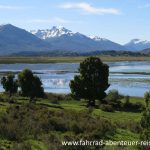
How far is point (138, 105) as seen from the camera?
71.3 metres

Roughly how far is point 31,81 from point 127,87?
157 feet

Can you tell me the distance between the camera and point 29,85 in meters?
Result: 75.3

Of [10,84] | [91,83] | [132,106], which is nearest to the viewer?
[132,106]

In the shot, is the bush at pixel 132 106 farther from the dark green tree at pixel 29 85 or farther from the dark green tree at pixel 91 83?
the dark green tree at pixel 29 85

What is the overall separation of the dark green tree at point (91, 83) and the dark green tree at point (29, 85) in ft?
20.8

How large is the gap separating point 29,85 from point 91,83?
1132 cm

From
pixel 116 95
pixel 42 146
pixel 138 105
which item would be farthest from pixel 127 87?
pixel 42 146

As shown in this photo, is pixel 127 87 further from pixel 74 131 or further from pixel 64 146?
pixel 64 146

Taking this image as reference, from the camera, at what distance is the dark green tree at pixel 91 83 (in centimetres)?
7519

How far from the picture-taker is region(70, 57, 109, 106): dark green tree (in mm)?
75188

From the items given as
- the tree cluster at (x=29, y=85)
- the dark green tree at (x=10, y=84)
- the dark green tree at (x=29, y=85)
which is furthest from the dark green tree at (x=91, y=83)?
the dark green tree at (x=10, y=84)

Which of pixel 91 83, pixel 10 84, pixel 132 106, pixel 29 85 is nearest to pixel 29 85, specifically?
pixel 29 85

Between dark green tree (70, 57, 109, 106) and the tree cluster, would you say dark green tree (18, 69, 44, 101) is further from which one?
dark green tree (70, 57, 109, 106)

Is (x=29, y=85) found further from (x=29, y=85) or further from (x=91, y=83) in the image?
(x=91, y=83)
